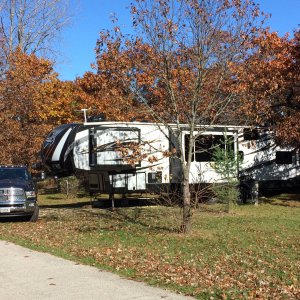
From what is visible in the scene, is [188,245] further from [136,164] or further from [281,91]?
[281,91]

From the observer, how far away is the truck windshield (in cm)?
1573

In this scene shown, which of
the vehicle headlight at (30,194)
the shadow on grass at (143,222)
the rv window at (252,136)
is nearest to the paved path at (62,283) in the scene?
the shadow on grass at (143,222)

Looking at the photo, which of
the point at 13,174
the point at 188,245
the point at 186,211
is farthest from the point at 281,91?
the point at 13,174

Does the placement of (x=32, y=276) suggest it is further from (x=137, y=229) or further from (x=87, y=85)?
(x=87, y=85)

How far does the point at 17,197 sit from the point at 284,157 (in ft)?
39.9

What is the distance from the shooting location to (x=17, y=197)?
14789mm

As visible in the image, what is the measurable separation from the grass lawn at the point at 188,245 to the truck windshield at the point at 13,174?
153 centimetres

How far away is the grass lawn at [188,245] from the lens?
6.77 m

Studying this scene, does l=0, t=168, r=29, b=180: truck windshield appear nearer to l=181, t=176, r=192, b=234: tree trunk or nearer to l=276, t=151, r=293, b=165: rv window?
l=181, t=176, r=192, b=234: tree trunk

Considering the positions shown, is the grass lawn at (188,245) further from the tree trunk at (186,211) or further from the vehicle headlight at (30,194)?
the vehicle headlight at (30,194)

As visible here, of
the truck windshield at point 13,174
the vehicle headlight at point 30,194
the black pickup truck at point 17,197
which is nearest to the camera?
the black pickup truck at point 17,197

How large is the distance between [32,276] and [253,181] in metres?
14.0

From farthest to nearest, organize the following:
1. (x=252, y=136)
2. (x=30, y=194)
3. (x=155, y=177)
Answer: (x=252, y=136)
(x=155, y=177)
(x=30, y=194)

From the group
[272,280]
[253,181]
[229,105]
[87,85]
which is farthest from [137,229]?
[87,85]
